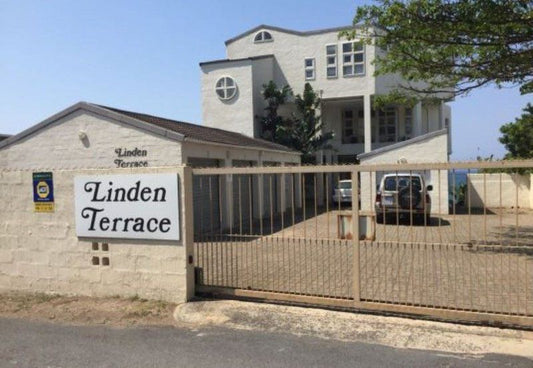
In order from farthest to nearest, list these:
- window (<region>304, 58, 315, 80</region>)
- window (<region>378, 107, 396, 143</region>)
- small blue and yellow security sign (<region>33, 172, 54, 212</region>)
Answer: window (<region>378, 107, 396, 143</region>) → window (<region>304, 58, 315, 80</region>) → small blue and yellow security sign (<region>33, 172, 54, 212</region>)

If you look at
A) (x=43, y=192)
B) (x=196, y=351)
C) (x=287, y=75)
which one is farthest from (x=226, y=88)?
(x=196, y=351)

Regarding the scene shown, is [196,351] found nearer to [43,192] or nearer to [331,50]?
[43,192]

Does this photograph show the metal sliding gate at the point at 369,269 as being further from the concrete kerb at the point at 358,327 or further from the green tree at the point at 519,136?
the green tree at the point at 519,136

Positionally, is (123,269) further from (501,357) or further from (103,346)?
(501,357)

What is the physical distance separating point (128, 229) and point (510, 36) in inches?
333

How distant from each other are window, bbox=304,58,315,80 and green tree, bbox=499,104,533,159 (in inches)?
436

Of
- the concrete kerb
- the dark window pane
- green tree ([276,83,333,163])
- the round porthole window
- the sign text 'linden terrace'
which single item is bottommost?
the concrete kerb

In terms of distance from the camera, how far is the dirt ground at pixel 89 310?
6418 mm

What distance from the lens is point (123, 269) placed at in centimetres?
734

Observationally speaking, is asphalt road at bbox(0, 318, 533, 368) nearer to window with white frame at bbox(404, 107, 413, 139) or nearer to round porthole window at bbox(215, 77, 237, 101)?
round porthole window at bbox(215, 77, 237, 101)

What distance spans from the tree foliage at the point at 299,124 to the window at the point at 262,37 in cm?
355

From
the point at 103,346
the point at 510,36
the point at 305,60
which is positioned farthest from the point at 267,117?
the point at 103,346

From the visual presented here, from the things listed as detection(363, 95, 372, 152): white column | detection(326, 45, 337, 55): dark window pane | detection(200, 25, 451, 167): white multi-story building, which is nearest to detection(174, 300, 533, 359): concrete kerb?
detection(200, 25, 451, 167): white multi-story building

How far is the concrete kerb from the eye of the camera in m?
5.13
